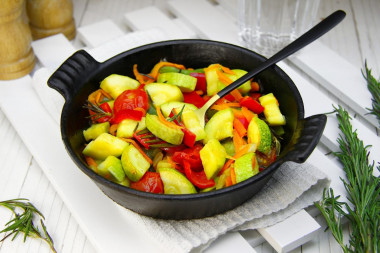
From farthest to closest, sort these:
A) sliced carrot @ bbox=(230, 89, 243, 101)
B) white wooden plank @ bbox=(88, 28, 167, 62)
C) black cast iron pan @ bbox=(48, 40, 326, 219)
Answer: white wooden plank @ bbox=(88, 28, 167, 62), sliced carrot @ bbox=(230, 89, 243, 101), black cast iron pan @ bbox=(48, 40, 326, 219)

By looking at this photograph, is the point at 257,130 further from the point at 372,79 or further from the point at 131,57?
the point at 372,79

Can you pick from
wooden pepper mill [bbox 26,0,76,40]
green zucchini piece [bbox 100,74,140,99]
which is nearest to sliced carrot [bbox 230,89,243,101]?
green zucchini piece [bbox 100,74,140,99]

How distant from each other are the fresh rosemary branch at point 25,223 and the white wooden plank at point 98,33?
89cm

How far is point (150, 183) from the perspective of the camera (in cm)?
133

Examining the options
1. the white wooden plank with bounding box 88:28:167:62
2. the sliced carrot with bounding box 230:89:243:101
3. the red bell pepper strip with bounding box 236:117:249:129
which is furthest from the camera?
the white wooden plank with bounding box 88:28:167:62

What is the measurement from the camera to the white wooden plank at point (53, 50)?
206 centimetres

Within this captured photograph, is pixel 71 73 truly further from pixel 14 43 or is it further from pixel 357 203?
pixel 357 203

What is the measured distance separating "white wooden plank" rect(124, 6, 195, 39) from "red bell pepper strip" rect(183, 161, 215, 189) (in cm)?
96

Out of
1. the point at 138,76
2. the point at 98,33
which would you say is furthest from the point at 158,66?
the point at 98,33

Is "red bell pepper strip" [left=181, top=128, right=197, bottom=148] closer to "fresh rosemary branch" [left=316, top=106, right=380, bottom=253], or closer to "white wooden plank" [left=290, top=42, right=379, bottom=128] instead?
"fresh rosemary branch" [left=316, top=106, right=380, bottom=253]

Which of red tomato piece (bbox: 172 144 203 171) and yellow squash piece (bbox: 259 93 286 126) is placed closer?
red tomato piece (bbox: 172 144 203 171)

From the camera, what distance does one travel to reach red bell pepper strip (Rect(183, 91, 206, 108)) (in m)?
1.56

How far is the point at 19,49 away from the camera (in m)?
1.97

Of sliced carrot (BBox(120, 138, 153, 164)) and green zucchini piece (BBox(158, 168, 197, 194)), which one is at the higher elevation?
green zucchini piece (BBox(158, 168, 197, 194))
